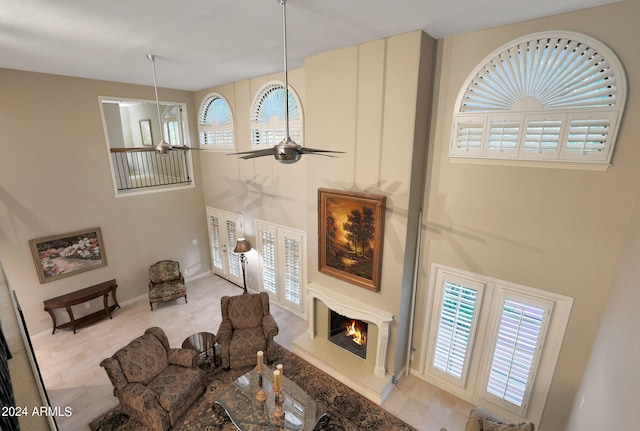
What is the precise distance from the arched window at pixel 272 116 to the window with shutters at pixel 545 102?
2.92 m

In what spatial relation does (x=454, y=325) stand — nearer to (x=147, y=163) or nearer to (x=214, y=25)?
(x=214, y=25)

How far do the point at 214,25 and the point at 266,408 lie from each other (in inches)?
178

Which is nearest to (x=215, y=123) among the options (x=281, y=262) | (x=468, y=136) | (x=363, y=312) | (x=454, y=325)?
(x=281, y=262)

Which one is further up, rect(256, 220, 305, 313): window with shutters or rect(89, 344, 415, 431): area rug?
rect(256, 220, 305, 313): window with shutters

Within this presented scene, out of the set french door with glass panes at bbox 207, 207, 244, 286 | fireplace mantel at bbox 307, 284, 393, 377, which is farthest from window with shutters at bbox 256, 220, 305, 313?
fireplace mantel at bbox 307, 284, 393, 377

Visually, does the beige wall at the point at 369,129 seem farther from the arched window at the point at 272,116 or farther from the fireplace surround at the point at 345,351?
the arched window at the point at 272,116

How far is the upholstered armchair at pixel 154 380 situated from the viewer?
3655 millimetres

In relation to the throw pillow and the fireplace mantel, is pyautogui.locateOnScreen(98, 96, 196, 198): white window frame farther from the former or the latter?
the throw pillow

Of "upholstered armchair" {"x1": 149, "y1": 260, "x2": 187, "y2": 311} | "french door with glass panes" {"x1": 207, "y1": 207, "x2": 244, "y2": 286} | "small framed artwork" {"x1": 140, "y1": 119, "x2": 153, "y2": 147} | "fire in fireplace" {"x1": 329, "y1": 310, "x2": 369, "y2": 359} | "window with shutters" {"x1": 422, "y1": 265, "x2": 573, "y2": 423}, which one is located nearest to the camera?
"window with shutters" {"x1": 422, "y1": 265, "x2": 573, "y2": 423}

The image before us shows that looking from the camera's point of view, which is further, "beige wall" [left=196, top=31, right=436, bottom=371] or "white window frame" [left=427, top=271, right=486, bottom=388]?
"white window frame" [left=427, top=271, right=486, bottom=388]

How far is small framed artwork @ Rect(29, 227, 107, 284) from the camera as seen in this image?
5461 mm

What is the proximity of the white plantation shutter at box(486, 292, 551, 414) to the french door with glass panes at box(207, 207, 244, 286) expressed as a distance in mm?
5581

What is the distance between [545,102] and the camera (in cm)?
315

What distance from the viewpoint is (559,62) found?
304cm
